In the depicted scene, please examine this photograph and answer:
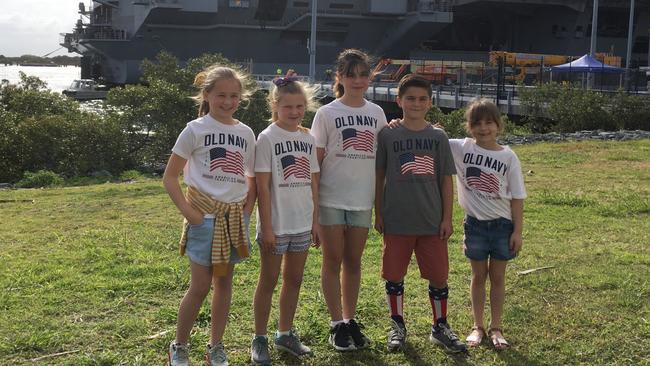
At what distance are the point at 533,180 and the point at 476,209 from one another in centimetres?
746

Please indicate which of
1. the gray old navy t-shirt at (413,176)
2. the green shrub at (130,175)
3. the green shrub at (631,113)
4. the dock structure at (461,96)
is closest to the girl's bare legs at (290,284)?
the gray old navy t-shirt at (413,176)

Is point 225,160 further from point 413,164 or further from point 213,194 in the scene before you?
point 413,164

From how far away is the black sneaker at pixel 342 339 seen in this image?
4438 millimetres

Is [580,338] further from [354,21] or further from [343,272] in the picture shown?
[354,21]

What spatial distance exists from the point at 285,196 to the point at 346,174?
47 cm

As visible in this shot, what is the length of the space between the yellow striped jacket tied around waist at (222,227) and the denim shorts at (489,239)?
160cm

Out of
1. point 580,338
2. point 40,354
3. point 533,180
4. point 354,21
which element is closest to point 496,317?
point 580,338

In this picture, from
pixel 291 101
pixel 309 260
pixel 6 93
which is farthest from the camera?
pixel 6 93

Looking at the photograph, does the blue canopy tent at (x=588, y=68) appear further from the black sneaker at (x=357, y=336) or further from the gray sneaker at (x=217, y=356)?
the gray sneaker at (x=217, y=356)

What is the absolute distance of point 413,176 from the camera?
173 inches

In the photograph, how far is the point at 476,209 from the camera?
459 cm

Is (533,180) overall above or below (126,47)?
below

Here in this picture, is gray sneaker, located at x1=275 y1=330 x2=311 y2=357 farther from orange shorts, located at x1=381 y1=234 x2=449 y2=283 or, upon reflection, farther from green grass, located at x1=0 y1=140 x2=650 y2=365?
orange shorts, located at x1=381 y1=234 x2=449 y2=283

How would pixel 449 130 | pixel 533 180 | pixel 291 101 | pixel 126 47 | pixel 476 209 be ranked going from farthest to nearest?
pixel 126 47
pixel 449 130
pixel 533 180
pixel 476 209
pixel 291 101
